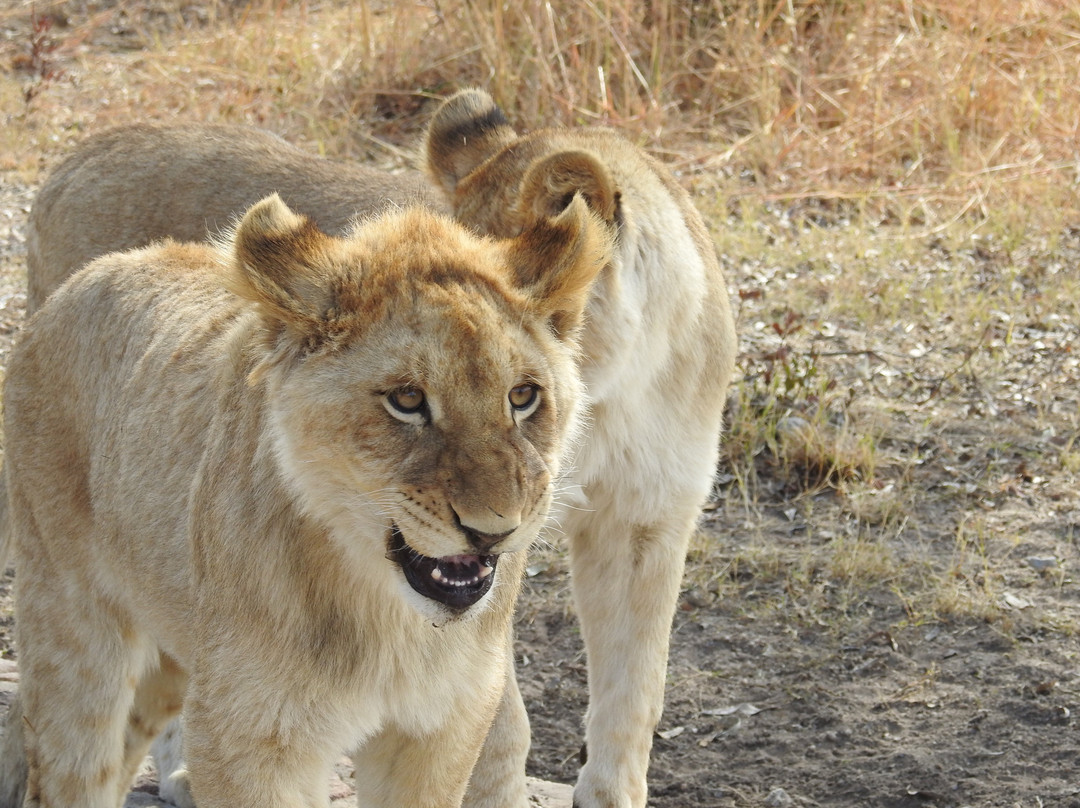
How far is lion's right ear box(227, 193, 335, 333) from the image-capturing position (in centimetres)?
241

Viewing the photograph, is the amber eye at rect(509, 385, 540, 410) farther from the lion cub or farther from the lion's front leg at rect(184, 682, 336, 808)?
the lion's front leg at rect(184, 682, 336, 808)

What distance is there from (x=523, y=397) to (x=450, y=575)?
33 centimetres

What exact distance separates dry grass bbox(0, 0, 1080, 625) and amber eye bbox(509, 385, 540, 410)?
275 centimetres

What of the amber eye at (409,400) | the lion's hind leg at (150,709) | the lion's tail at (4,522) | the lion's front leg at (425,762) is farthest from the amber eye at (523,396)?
the lion's tail at (4,522)

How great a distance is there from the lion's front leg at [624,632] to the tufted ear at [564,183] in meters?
0.85

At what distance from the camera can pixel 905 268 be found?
7.21 m

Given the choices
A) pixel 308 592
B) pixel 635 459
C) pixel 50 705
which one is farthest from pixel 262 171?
pixel 308 592

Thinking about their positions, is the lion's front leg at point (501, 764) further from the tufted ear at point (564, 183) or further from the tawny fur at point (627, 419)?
the tufted ear at point (564, 183)

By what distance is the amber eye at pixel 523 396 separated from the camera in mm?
2434

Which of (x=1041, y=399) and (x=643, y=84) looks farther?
(x=643, y=84)

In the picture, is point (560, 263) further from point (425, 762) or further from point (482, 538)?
point (425, 762)

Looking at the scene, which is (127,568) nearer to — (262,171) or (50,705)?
(50,705)

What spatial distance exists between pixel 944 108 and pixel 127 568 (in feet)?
21.1

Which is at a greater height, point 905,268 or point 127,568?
point 127,568
